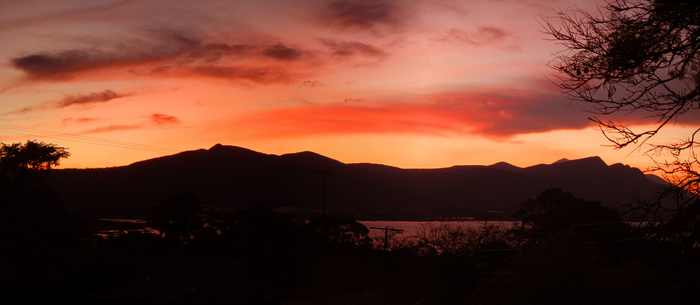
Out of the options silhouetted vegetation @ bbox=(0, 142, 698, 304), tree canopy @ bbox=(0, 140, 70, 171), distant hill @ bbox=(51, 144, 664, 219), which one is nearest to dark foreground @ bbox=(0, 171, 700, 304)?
silhouetted vegetation @ bbox=(0, 142, 698, 304)

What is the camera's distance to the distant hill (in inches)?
4803

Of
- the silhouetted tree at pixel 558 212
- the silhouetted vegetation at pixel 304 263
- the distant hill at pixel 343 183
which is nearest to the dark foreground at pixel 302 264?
the silhouetted vegetation at pixel 304 263

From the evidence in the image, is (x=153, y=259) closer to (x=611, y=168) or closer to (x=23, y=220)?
(x=23, y=220)

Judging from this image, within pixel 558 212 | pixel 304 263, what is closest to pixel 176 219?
pixel 304 263

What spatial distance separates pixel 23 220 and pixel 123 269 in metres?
3.38

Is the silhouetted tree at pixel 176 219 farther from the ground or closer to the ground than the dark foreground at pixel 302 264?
farther from the ground

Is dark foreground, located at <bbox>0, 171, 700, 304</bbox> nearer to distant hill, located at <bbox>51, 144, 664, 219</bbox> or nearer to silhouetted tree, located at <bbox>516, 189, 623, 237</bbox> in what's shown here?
silhouetted tree, located at <bbox>516, 189, 623, 237</bbox>

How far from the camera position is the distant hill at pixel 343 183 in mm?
122000

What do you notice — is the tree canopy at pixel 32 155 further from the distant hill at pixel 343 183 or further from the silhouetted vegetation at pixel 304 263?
the distant hill at pixel 343 183

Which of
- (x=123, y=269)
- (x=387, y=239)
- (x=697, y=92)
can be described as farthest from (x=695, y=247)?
(x=387, y=239)

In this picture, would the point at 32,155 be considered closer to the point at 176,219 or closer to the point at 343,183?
the point at 176,219

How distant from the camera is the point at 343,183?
151125mm

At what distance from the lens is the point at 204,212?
76.5ft

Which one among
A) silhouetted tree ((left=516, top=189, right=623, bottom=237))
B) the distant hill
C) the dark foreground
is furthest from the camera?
the distant hill
